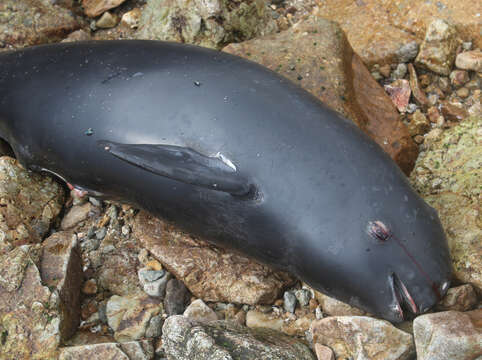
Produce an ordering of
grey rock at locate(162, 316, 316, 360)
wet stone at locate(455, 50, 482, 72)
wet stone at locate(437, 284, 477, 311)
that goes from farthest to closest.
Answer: wet stone at locate(455, 50, 482, 72)
wet stone at locate(437, 284, 477, 311)
grey rock at locate(162, 316, 316, 360)

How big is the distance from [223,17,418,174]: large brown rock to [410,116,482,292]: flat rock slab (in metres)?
0.21

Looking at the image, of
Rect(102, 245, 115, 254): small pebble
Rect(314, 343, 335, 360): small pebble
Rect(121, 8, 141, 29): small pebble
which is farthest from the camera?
Rect(121, 8, 141, 29): small pebble

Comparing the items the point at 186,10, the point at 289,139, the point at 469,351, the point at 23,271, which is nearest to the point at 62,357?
the point at 23,271

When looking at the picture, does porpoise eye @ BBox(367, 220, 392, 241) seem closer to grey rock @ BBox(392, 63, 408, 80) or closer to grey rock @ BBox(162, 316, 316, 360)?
grey rock @ BBox(162, 316, 316, 360)

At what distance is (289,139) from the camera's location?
9.85 ft

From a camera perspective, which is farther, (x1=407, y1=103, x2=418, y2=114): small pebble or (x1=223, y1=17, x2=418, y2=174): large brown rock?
(x1=407, y1=103, x2=418, y2=114): small pebble

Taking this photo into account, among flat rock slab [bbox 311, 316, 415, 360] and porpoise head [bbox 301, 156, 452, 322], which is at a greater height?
porpoise head [bbox 301, 156, 452, 322]

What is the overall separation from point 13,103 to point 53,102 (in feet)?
1.14

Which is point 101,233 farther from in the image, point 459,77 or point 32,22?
point 459,77

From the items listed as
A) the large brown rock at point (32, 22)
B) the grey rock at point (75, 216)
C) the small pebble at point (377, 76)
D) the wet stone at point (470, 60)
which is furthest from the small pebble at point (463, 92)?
the large brown rock at point (32, 22)

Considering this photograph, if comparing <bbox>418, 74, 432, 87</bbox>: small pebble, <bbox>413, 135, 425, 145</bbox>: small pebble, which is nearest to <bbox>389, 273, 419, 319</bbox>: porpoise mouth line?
<bbox>413, 135, 425, 145</bbox>: small pebble

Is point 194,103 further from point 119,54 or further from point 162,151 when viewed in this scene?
point 119,54

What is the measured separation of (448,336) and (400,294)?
342 mm

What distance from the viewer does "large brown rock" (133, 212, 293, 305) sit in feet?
11.3
